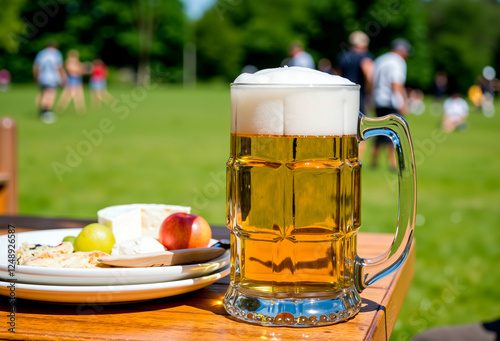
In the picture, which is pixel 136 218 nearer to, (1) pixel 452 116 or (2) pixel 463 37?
(1) pixel 452 116

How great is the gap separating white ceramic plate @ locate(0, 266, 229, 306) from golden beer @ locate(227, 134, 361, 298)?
0.49ft

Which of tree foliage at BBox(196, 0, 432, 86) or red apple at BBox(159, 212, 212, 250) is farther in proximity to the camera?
tree foliage at BBox(196, 0, 432, 86)

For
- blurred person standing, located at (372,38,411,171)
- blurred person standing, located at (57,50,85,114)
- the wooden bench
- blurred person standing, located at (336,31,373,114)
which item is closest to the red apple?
the wooden bench

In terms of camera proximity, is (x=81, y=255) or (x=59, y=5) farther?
(x=59, y=5)

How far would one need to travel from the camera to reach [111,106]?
2472cm

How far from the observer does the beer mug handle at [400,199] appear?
1072 millimetres

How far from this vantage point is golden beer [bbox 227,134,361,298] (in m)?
1.03

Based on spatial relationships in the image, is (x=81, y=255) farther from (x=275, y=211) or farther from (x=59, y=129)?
(x=59, y=129)

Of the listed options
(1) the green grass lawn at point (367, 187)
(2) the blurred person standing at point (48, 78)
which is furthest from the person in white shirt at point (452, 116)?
(2) the blurred person standing at point (48, 78)

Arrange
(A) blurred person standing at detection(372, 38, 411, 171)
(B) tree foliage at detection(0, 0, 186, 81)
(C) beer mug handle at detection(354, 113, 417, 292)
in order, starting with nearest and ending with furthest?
1. (C) beer mug handle at detection(354, 113, 417, 292)
2. (A) blurred person standing at detection(372, 38, 411, 171)
3. (B) tree foliage at detection(0, 0, 186, 81)

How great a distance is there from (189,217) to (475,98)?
2828 cm

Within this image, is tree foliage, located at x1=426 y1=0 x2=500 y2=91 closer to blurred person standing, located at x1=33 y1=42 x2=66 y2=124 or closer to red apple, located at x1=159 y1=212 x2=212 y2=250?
blurred person standing, located at x1=33 y1=42 x2=66 y2=124

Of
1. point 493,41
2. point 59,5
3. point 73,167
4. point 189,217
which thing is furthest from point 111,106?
point 493,41

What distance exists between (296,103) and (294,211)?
7.4 inches
